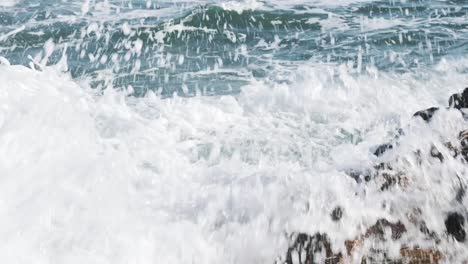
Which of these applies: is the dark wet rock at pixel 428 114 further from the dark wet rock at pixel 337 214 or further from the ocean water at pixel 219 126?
the dark wet rock at pixel 337 214

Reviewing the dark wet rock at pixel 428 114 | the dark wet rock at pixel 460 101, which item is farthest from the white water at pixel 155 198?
the dark wet rock at pixel 460 101

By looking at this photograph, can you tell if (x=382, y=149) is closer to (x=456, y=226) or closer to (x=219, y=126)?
(x=456, y=226)

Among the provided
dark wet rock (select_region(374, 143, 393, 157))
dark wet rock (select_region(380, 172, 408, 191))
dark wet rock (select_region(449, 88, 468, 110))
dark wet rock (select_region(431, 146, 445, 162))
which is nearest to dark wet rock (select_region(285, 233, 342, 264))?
dark wet rock (select_region(380, 172, 408, 191))

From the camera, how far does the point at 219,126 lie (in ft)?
24.4

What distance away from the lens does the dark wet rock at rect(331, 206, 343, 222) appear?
10.4 feet

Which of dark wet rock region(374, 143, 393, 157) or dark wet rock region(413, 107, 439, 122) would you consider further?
dark wet rock region(413, 107, 439, 122)

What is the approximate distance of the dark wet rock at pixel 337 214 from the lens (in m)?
3.16

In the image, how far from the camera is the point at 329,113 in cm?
786

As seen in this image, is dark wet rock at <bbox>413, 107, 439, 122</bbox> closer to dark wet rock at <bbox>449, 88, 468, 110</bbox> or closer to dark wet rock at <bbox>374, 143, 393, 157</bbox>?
dark wet rock at <bbox>449, 88, 468, 110</bbox>

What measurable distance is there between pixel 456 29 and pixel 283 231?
40.7ft

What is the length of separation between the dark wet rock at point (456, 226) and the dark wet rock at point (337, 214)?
0.63 m

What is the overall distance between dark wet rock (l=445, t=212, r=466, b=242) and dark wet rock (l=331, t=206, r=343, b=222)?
0.63 metres

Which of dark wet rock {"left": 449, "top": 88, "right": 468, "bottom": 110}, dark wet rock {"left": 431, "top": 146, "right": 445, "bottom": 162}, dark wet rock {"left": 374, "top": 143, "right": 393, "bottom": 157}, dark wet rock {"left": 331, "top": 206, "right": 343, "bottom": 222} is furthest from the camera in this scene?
dark wet rock {"left": 449, "top": 88, "right": 468, "bottom": 110}

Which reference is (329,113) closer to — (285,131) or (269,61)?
(285,131)
